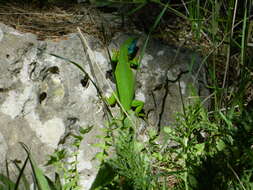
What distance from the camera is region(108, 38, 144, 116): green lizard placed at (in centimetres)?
185

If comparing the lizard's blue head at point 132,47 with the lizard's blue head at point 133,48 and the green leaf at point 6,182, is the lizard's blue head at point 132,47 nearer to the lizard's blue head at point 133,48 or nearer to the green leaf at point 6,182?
the lizard's blue head at point 133,48

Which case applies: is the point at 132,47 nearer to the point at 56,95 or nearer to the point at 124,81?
A: the point at 124,81

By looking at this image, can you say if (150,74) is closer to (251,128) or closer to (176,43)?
(176,43)

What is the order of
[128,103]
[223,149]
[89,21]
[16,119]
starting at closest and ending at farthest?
[223,149], [16,119], [128,103], [89,21]

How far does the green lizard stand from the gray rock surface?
0.17ft

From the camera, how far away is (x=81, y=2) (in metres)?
2.51

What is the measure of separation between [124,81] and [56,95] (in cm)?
32

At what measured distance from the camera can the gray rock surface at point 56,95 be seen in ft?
5.59

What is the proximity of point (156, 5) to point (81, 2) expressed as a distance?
18.5 inches

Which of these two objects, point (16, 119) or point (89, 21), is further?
point (89, 21)

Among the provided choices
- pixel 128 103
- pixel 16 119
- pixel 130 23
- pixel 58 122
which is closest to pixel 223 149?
pixel 128 103

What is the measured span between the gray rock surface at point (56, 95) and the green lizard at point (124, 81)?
0.17ft

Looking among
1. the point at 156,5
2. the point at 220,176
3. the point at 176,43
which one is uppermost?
the point at 156,5

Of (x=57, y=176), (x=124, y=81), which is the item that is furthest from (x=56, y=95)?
(x=57, y=176)
